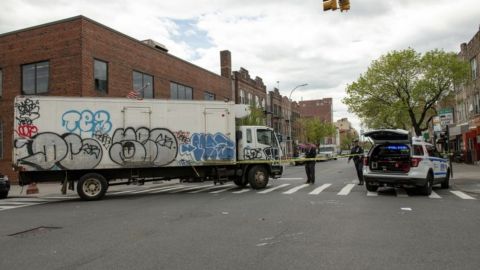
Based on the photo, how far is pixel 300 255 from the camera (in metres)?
6.18

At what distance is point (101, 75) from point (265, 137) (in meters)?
13.3

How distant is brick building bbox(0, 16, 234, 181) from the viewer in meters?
24.8

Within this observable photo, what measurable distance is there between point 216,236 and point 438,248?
352 cm

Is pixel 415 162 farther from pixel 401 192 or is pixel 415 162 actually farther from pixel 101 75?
pixel 101 75

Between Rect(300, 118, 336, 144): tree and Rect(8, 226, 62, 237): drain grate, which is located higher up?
Rect(300, 118, 336, 144): tree

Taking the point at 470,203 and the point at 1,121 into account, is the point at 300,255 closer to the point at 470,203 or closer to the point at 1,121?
the point at 470,203

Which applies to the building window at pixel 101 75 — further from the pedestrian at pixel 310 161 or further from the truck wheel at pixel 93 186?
the pedestrian at pixel 310 161

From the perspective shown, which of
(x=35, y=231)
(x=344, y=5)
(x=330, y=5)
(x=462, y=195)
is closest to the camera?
(x=35, y=231)

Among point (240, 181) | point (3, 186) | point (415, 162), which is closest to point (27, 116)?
point (3, 186)

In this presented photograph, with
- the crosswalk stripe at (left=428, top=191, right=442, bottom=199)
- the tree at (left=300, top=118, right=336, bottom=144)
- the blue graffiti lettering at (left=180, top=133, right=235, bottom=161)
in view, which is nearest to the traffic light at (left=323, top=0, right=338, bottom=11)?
the blue graffiti lettering at (left=180, top=133, right=235, bottom=161)

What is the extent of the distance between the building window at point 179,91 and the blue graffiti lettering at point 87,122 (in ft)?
60.5

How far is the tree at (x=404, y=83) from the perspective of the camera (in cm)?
3531

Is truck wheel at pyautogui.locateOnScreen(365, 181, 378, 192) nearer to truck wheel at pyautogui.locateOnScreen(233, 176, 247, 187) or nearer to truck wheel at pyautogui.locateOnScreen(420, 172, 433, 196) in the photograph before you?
truck wheel at pyautogui.locateOnScreen(420, 172, 433, 196)

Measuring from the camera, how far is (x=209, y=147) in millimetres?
16281
